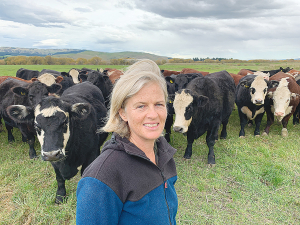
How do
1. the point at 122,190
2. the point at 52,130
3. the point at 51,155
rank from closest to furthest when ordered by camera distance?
the point at 122,190 < the point at 51,155 < the point at 52,130

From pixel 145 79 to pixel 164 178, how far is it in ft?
2.40

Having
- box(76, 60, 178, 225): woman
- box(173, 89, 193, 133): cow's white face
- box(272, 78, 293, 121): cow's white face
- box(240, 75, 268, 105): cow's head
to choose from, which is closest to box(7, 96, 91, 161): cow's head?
box(76, 60, 178, 225): woman

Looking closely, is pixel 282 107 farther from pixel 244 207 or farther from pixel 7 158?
pixel 7 158

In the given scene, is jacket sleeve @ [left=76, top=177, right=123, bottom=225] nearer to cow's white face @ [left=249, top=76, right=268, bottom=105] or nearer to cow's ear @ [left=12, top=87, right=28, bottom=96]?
cow's ear @ [left=12, top=87, right=28, bottom=96]

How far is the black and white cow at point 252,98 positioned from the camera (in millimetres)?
7023

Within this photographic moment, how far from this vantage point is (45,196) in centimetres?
410

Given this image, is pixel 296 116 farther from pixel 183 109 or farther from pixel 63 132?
pixel 63 132

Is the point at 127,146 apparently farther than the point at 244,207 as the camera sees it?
No

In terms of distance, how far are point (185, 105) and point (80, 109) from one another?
8.13 feet

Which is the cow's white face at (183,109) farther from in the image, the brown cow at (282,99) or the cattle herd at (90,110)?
the brown cow at (282,99)

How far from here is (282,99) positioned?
23.0ft

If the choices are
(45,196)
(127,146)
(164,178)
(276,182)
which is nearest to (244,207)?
(276,182)

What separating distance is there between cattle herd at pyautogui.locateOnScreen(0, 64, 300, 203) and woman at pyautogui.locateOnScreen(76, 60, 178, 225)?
6.27 ft

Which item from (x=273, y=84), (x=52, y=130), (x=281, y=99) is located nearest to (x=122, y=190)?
(x=52, y=130)
